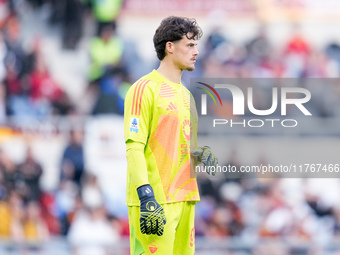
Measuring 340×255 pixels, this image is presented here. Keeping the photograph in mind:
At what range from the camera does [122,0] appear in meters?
14.8

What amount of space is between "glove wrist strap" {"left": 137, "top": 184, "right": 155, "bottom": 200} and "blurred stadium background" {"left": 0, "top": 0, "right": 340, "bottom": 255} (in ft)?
15.0

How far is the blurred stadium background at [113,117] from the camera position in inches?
451

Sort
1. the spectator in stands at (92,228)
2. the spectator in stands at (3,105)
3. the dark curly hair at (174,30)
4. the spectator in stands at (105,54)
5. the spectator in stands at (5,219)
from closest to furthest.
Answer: the dark curly hair at (174,30) < the spectator in stands at (92,228) < the spectator in stands at (5,219) < the spectator in stands at (3,105) < the spectator in stands at (105,54)

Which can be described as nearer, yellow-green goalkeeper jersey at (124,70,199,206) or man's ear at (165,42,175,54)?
yellow-green goalkeeper jersey at (124,70,199,206)

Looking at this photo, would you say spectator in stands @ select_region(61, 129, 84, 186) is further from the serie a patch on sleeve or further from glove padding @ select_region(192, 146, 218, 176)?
the serie a patch on sleeve

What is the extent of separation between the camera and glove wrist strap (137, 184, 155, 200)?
536cm

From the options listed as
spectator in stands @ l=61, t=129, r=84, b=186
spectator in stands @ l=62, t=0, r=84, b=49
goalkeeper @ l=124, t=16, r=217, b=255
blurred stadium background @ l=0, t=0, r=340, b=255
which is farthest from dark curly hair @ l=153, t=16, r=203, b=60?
spectator in stands @ l=62, t=0, r=84, b=49

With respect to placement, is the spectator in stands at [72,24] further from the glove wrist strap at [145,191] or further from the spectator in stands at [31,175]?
the glove wrist strap at [145,191]

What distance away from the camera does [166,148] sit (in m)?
5.68

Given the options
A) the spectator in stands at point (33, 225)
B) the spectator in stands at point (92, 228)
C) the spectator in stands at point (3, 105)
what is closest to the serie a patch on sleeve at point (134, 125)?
the spectator in stands at point (92, 228)

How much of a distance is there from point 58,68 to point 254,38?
365cm

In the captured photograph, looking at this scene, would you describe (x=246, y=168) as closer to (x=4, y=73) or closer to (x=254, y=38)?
(x=254, y=38)

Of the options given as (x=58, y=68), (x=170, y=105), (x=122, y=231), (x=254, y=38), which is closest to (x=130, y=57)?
(x=58, y=68)

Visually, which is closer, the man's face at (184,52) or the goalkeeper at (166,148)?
the goalkeeper at (166,148)
